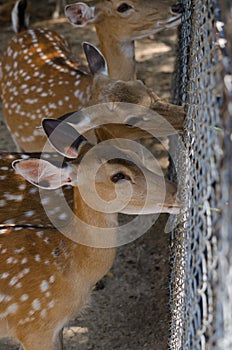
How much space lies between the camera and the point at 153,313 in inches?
148

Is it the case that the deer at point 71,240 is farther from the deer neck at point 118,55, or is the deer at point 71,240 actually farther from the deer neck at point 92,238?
the deer neck at point 118,55

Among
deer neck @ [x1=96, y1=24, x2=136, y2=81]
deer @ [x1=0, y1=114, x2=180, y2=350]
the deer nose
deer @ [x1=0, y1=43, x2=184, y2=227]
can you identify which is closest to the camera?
deer @ [x1=0, y1=114, x2=180, y2=350]

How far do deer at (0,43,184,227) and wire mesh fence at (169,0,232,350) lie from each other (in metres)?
0.25

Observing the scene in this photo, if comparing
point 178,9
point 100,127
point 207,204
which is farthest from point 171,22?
point 207,204

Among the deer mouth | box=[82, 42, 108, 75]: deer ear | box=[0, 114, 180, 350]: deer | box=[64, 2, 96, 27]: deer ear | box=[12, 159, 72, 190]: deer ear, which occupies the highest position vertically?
box=[64, 2, 96, 27]: deer ear

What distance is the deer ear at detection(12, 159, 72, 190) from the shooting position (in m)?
2.68

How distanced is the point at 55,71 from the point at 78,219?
1.80 metres

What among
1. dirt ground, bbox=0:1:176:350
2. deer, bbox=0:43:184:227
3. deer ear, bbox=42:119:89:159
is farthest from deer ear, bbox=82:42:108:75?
dirt ground, bbox=0:1:176:350

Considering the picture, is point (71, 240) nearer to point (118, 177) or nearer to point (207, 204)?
point (118, 177)

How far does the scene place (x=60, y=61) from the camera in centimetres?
465

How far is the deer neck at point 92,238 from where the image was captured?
2.94 metres

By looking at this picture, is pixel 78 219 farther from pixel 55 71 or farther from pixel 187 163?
pixel 55 71

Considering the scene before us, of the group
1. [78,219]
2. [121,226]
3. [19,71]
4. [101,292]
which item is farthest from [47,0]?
[78,219]

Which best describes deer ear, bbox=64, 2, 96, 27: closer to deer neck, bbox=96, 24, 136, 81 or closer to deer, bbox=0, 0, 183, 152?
deer, bbox=0, 0, 183, 152
